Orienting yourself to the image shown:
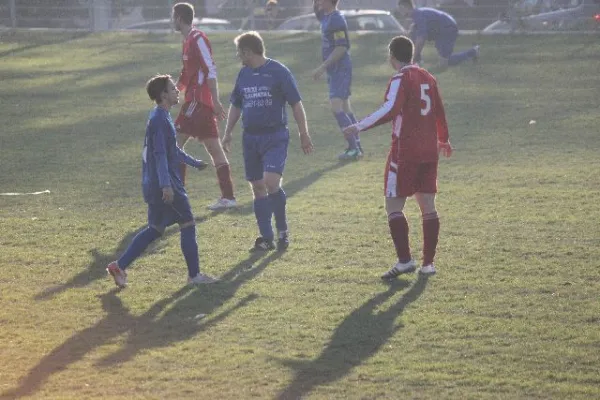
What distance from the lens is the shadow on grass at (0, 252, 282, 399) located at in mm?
7789

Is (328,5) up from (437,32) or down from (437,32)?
up

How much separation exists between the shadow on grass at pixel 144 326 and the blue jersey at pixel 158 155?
82 cm

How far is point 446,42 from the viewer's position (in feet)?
82.5

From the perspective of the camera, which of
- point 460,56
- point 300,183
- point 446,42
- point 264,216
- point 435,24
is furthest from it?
point 460,56

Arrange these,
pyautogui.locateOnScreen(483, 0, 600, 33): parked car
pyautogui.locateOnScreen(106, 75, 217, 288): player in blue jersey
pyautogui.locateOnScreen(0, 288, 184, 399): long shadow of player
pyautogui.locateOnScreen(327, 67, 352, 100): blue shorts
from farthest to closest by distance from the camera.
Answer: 1. pyautogui.locateOnScreen(483, 0, 600, 33): parked car
2. pyautogui.locateOnScreen(327, 67, 352, 100): blue shorts
3. pyautogui.locateOnScreen(106, 75, 217, 288): player in blue jersey
4. pyautogui.locateOnScreen(0, 288, 184, 399): long shadow of player

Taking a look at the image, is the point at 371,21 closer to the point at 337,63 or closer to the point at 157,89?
the point at 337,63

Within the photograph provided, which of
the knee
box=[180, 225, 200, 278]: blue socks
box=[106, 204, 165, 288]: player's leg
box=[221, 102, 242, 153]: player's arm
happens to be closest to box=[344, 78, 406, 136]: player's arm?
box=[180, 225, 200, 278]: blue socks

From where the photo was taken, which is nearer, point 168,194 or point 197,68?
point 168,194

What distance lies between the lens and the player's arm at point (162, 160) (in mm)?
9398

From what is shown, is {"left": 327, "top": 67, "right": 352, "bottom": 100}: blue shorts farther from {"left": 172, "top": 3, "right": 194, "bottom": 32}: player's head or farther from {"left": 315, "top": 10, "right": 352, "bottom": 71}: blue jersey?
{"left": 172, "top": 3, "right": 194, "bottom": 32}: player's head

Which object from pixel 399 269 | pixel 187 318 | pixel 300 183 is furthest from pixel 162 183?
pixel 300 183

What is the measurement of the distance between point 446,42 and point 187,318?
17181mm

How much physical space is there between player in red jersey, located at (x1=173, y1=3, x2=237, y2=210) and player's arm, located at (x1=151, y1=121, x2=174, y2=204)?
3.19 m

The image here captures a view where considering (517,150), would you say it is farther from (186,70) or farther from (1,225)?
(1,225)
